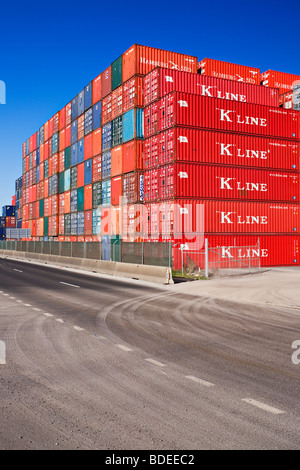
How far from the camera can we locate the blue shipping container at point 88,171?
40156mm

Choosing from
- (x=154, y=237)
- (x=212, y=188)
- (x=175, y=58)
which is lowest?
(x=154, y=237)

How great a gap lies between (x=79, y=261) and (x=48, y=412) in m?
26.6

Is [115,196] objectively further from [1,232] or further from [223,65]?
[1,232]

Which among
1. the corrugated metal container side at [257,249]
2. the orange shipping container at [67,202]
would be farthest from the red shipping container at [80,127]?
the corrugated metal container side at [257,249]

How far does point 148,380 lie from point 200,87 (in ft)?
90.4

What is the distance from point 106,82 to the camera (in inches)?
1454

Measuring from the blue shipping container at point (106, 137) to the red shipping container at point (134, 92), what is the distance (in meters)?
4.05

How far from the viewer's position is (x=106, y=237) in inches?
1399

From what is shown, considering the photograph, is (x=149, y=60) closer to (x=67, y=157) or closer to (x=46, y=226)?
(x=67, y=157)

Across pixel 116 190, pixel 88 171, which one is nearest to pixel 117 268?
pixel 116 190

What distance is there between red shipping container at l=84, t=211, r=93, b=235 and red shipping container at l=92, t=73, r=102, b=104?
35.9ft

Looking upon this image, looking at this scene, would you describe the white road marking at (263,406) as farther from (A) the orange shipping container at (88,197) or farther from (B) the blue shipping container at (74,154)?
(B) the blue shipping container at (74,154)

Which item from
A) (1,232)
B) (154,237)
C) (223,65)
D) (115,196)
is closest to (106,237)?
(115,196)

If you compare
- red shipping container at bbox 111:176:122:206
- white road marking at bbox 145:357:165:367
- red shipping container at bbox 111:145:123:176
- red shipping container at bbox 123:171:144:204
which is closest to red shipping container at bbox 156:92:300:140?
red shipping container at bbox 123:171:144:204
